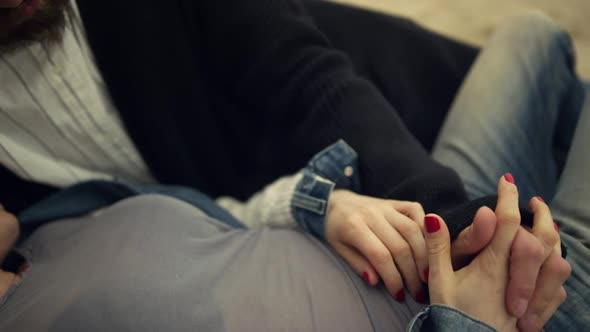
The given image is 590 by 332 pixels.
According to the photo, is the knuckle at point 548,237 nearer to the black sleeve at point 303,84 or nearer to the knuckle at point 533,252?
the knuckle at point 533,252

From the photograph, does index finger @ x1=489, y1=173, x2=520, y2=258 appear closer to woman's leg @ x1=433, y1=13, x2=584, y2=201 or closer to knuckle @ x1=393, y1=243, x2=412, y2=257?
knuckle @ x1=393, y1=243, x2=412, y2=257

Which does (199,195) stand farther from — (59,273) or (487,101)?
(487,101)

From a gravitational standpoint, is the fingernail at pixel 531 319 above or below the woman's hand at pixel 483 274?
below

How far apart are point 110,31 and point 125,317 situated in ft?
1.16

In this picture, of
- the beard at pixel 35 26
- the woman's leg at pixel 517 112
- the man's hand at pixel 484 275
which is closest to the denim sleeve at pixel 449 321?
the man's hand at pixel 484 275

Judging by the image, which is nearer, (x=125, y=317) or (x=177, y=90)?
(x=125, y=317)

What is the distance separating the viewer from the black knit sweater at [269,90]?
20.9 inches

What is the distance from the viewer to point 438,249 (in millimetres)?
403

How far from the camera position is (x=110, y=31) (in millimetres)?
531

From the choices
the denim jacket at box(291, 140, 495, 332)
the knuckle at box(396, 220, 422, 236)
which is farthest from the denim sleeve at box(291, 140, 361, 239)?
the knuckle at box(396, 220, 422, 236)

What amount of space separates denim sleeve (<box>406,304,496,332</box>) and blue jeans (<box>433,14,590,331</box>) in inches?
10.5

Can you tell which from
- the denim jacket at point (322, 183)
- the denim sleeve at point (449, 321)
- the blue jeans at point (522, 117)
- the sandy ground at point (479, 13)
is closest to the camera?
the denim sleeve at point (449, 321)

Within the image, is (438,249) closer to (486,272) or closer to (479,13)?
(486,272)

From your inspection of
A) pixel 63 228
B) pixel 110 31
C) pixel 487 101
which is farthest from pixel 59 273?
pixel 487 101
